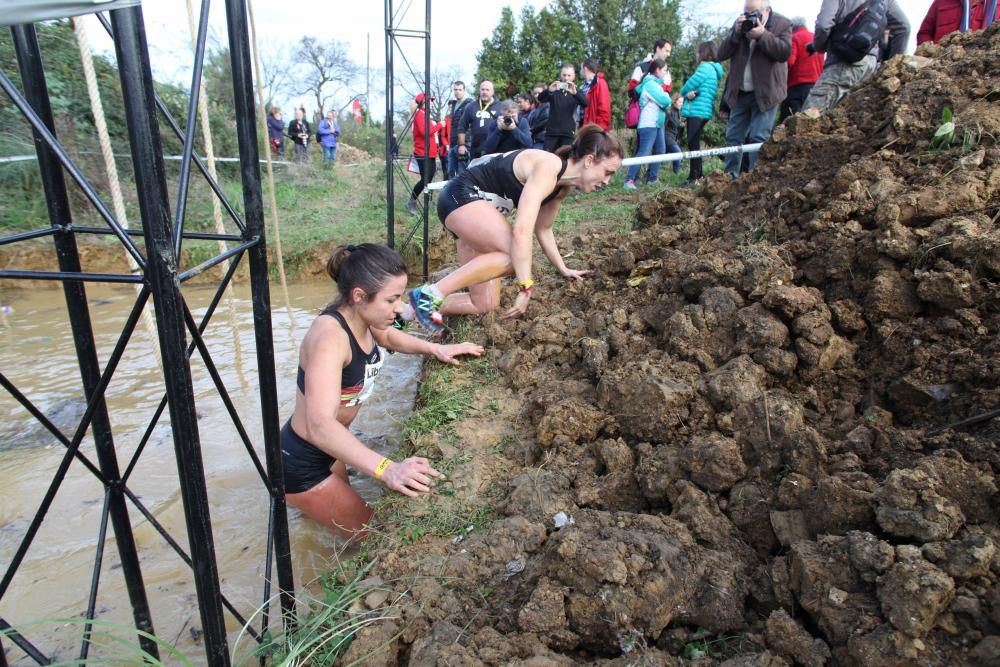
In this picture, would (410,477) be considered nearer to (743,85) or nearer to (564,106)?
(743,85)

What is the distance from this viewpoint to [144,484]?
3855 millimetres

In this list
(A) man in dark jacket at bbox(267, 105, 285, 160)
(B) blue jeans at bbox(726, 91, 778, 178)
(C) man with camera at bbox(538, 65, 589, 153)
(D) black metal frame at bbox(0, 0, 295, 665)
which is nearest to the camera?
(D) black metal frame at bbox(0, 0, 295, 665)

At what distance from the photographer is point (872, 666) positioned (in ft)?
4.68

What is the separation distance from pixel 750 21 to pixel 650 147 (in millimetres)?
2714

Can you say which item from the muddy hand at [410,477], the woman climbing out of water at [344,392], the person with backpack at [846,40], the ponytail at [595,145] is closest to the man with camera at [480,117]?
the person with backpack at [846,40]

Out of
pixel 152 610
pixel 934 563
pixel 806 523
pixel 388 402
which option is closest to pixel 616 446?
pixel 806 523

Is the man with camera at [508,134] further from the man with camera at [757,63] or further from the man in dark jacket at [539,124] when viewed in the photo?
the man with camera at [757,63]

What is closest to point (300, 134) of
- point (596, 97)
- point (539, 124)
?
point (539, 124)

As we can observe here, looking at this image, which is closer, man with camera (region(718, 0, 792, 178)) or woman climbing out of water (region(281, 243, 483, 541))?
woman climbing out of water (region(281, 243, 483, 541))

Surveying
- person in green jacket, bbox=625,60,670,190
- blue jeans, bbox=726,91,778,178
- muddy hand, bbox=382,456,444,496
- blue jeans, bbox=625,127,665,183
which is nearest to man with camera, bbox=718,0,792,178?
blue jeans, bbox=726,91,778,178

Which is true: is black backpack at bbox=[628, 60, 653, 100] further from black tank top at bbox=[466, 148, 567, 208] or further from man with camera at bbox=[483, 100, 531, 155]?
black tank top at bbox=[466, 148, 567, 208]

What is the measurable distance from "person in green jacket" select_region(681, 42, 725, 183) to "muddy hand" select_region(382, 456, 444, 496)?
224 inches

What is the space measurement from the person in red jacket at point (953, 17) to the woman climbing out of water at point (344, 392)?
5503mm

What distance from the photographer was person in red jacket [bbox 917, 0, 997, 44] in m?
5.04
